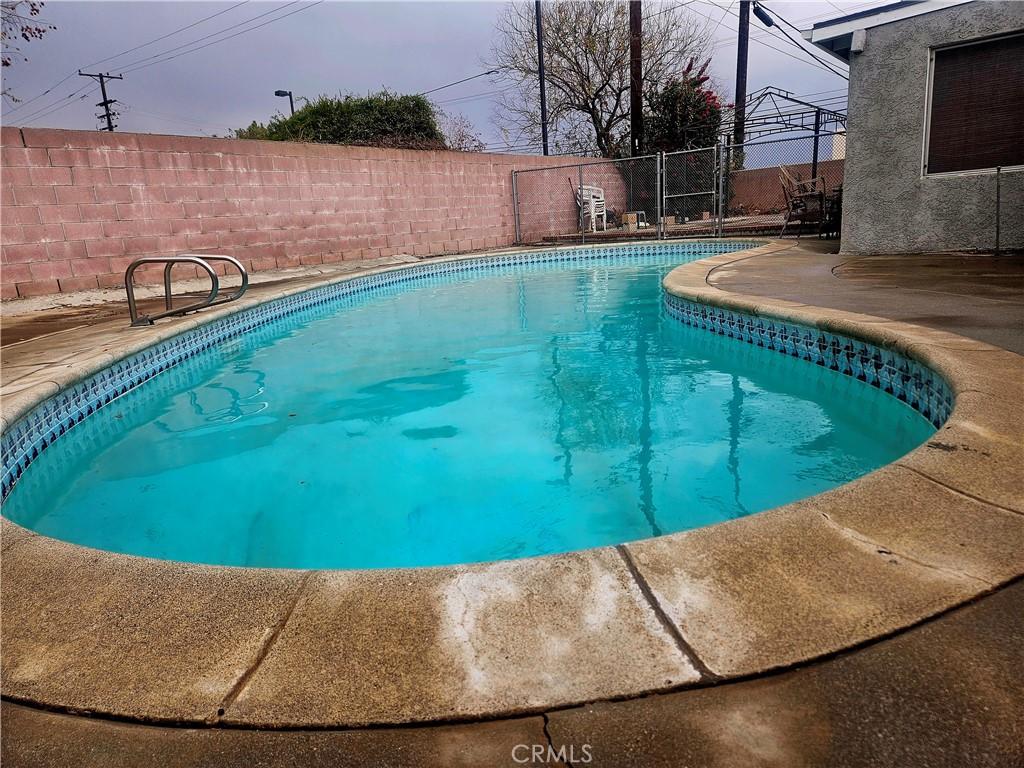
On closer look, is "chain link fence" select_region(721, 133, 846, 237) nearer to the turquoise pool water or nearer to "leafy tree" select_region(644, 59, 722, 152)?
"leafy tree" select_region(644, 59, 722, 152)

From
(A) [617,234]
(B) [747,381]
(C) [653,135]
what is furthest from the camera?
(C) [653,135]

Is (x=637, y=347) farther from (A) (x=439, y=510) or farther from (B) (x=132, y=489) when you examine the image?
(B) (x=132, y=489)

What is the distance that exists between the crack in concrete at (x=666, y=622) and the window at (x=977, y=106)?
6.98 m

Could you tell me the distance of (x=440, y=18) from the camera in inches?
825

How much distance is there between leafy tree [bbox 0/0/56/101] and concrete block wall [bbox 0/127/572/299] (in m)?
2.02

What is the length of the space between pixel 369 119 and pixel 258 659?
17017 millimetres

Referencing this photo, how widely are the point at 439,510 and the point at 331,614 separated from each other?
1.43 metres

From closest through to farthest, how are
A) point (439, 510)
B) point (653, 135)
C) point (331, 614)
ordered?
point (331, 614) < point (439, 510) < point (653, 135)

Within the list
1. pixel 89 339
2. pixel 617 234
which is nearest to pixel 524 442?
pixel 89 339

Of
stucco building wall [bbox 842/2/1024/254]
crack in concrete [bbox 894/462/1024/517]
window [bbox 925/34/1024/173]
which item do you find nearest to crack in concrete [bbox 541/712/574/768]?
crack in concrete [bbox 894/462/1024/517]

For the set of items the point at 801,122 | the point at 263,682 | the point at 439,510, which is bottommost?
the point at 439,510

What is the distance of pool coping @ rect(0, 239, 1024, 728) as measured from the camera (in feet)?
3.27

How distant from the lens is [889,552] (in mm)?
1266

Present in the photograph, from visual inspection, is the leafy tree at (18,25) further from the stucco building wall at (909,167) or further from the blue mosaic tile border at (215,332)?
the stucco building wall at (909,167)
